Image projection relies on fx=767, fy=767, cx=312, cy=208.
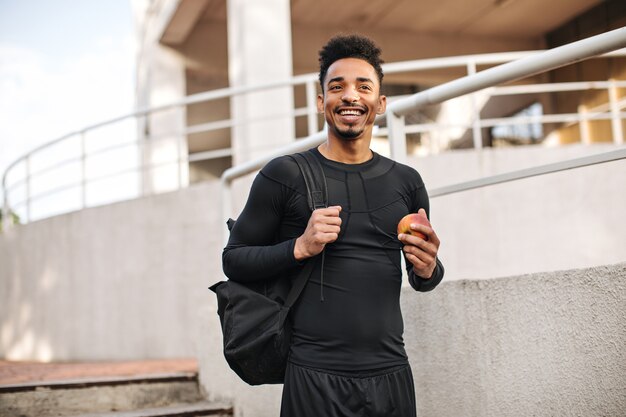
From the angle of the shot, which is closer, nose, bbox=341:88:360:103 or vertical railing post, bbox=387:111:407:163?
nose, bbox=341:88:360:103

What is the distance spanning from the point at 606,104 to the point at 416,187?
12.7m

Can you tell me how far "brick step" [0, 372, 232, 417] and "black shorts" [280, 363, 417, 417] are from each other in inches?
137

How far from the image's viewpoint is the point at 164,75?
44.1 feet

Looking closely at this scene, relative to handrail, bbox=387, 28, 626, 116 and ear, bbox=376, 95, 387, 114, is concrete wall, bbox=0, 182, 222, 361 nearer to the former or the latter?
handrail, bbox=387, 28, 626, 116

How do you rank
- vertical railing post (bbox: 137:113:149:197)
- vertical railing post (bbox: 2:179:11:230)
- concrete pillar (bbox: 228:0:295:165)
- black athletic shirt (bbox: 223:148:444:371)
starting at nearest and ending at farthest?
1. black athletic shirt (bbox: 223:148:444:371)
2. concrete pillar (bbox: 228:0:295:165)
3. vertical railing post (bbox: 2:179:11:230)
4. vertical railing post (bbox: 137:113:149:197)

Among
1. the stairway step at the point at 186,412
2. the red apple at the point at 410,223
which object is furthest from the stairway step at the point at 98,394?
the red apple at the point at 410,223

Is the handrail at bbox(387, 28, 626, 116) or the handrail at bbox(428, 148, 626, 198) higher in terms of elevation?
the handrail at bbox(387, 28, 626, 116)

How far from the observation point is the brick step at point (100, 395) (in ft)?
18.0

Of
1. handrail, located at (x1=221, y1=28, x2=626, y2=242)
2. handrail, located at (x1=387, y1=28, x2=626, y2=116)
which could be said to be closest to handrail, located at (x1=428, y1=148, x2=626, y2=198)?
handrail, located at (x1=221, y1=28, x2=626, y2=242)

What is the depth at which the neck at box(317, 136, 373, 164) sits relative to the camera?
2287 millimetres

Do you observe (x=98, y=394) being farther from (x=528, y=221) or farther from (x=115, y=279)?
(x=528, y=221)

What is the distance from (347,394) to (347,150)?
0.71 m

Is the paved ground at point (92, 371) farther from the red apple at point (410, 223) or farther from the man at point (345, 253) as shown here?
the red apple at point (410, 223)

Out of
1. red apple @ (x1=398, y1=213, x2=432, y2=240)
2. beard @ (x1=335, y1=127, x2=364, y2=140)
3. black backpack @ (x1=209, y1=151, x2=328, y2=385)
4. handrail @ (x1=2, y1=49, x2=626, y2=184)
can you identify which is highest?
handrail @ (x1=2, y1=49, x2=626, y2=184)
